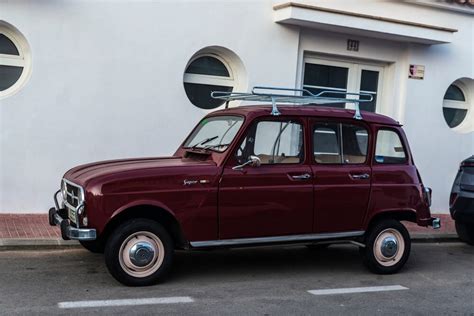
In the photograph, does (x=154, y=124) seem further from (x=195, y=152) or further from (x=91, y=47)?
(x=195, y=152)

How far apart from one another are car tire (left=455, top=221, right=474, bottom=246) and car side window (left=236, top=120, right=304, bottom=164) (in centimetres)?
382

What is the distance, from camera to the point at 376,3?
10.7m

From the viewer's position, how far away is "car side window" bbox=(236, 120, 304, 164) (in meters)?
6.13

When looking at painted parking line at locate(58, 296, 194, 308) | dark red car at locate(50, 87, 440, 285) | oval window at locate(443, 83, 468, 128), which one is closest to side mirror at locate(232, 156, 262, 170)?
dark red car at locate(50, 87, 440, 285)

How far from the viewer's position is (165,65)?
9.27 metres

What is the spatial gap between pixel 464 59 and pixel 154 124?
665cm

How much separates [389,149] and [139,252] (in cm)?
323

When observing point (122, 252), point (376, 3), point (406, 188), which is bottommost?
point (122, 252)

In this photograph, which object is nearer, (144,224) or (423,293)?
(144,224)

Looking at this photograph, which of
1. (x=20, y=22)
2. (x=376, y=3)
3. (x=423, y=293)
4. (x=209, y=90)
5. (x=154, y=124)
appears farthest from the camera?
(x=376, y=3)

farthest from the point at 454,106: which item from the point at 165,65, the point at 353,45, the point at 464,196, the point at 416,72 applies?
the point at 165,65

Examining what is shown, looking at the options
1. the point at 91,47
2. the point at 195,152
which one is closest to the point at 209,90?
the point at 91,47

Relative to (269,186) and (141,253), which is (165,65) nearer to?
(269,186)

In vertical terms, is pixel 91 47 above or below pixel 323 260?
above
